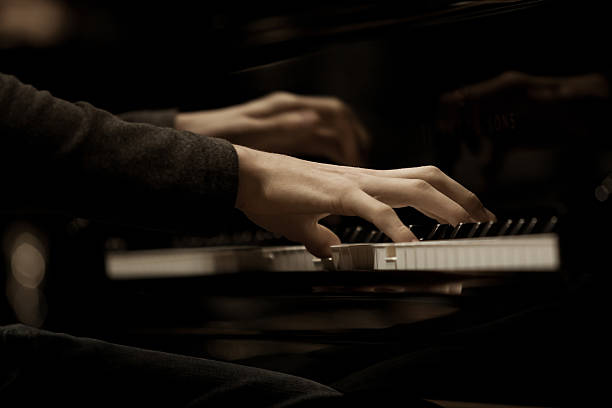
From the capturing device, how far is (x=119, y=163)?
A: 788 mm

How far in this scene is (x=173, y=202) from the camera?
783 millimetres

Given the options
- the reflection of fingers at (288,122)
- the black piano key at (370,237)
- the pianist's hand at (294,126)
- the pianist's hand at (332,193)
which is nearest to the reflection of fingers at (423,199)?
the pianist's hand at (332,193)

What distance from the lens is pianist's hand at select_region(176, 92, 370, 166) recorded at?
1054 millimetres

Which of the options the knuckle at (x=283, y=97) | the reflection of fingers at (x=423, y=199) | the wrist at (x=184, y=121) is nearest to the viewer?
the reflection of fingers at (x=423, y=199)

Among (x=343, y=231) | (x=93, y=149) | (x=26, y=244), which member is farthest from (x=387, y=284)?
(x=26, y=244)

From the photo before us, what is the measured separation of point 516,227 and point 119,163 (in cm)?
46

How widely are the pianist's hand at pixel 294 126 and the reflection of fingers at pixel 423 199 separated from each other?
21 centimetres

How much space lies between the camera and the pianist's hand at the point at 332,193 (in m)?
0.80

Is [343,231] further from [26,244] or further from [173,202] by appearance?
[26,244]

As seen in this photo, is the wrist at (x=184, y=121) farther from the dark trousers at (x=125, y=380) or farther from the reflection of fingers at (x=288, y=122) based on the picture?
the dark trousers at (x=125, y=380)

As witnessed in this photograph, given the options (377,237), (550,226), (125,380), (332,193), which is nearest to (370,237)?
(377,237)

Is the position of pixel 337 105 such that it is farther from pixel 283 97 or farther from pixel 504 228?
pixel 504 228

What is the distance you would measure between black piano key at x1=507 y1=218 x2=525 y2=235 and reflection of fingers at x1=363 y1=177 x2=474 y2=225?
5 centimetres

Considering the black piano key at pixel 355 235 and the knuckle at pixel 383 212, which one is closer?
the knuckle at pixel 383 212
